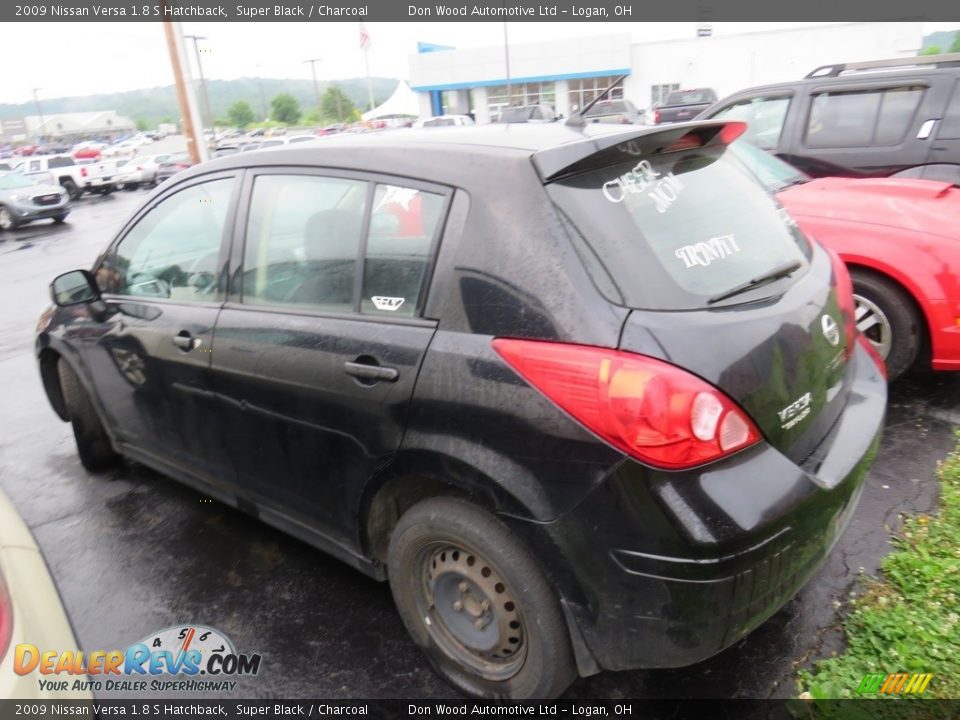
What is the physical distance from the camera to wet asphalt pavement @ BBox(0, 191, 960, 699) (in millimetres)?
2406

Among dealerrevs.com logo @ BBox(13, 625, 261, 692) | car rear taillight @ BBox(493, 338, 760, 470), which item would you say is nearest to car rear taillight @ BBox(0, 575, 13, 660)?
dealerrevs.com logo @ BBox(13, 625, 261, 692)

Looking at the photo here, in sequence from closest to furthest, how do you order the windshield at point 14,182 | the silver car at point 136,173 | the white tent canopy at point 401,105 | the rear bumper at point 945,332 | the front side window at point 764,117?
the rear bumper at point 945,332, the front side window at point 764,117, the windshield at point 14,182, the silver car at point 136,173, the white tent canopy at point 401,105

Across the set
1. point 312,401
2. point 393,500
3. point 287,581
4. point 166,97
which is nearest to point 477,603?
point 393,500

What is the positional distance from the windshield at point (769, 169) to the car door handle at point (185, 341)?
3.94 metres

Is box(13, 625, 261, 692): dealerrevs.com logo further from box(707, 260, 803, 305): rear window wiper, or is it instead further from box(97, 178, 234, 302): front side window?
box(707, 260, 803, 305): rear window wiper

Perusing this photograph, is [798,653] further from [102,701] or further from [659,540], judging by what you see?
[102,701]

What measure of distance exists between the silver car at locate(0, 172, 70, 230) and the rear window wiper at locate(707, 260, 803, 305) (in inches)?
815

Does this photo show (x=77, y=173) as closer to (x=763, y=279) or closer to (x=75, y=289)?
(x=75, y=289)

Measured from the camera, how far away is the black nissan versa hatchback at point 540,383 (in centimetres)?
179

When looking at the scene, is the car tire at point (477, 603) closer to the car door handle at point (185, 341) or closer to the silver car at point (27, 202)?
the car door handle at point (185, 341)

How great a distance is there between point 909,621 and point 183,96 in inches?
496

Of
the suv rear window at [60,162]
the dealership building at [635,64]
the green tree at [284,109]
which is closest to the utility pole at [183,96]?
the suv rear window at [60,162]

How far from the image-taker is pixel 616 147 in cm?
210
